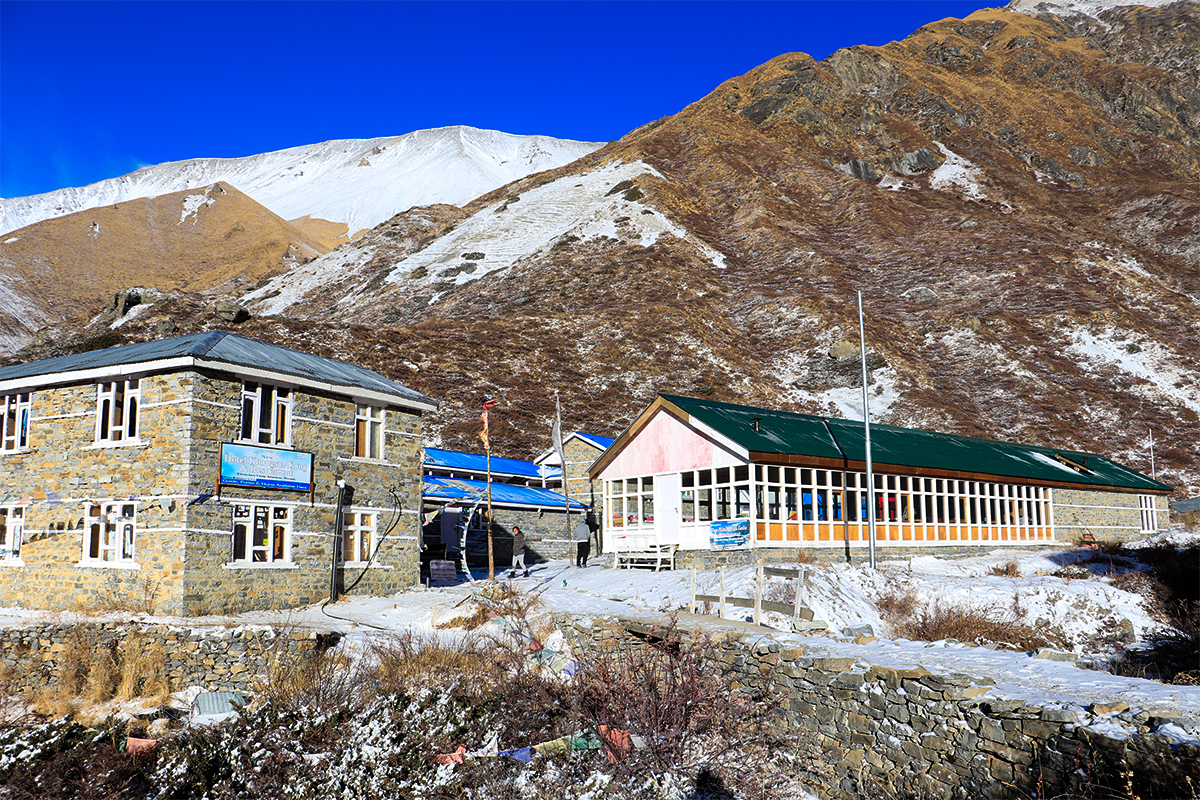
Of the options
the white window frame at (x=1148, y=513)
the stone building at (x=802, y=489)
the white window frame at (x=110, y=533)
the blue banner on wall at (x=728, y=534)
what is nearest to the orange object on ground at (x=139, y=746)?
the white window frame at (x=110, y=533)

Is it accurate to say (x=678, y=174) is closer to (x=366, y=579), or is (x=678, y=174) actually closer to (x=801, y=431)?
(x=801, y=431)

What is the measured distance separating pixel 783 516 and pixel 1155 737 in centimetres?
1922

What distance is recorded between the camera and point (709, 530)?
27.9 metres

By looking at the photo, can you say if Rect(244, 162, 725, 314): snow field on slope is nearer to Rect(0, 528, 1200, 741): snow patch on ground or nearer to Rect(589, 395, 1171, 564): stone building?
Rect(589, 395, 1171, 564): stone building

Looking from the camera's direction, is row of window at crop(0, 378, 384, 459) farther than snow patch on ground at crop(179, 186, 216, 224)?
No

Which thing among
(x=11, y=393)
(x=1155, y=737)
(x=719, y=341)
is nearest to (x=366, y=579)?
(x=11, y=393)

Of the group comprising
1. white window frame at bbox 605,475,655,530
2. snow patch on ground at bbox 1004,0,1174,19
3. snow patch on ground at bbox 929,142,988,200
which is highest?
snow patch on ground at bbox 1004,0,1174,19

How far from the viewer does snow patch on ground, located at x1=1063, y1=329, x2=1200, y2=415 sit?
66.6 metres

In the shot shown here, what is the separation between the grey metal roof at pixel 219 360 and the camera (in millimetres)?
20859

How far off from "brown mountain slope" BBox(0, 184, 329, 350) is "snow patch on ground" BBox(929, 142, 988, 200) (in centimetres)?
9597

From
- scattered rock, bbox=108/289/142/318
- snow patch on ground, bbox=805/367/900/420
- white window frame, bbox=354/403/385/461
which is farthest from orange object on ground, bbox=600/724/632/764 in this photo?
scattered rock, bbox=108/289/142/318

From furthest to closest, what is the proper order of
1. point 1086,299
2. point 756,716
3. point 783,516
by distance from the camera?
point 1086,299 → point 783,516 → point 756,716

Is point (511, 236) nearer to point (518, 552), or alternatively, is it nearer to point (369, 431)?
point (518, 552)

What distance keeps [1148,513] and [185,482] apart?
4214 cm
